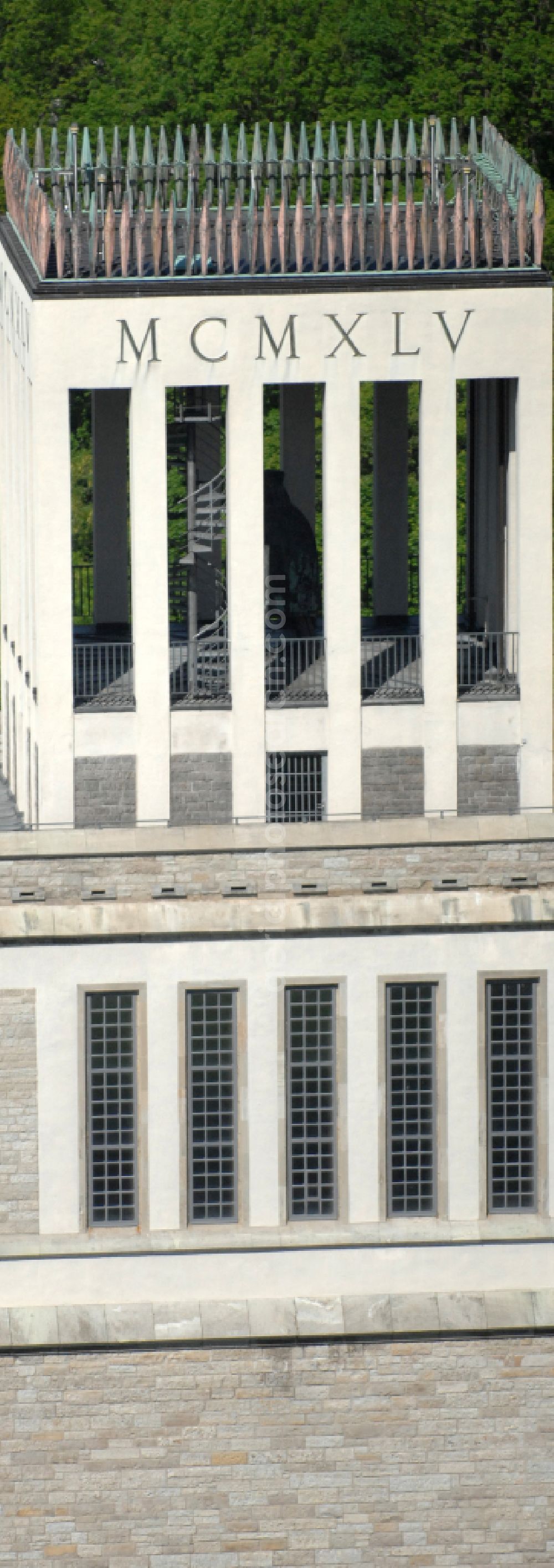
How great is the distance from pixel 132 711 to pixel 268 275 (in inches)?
345

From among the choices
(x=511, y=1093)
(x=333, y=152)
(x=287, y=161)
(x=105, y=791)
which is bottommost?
(x=511, y=1093)

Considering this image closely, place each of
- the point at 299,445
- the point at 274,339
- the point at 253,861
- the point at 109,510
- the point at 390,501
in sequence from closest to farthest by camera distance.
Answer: the point at 253,861 → the point at 274,339 → the point at 390,501 → the point at 109,510 → the point at 299,445

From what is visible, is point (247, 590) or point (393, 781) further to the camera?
point (393, 781)

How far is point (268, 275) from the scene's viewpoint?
54219mm

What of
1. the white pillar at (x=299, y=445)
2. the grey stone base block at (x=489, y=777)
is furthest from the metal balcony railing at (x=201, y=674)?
the white pillar at (x=299, y=445)

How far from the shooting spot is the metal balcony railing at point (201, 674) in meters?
56.2

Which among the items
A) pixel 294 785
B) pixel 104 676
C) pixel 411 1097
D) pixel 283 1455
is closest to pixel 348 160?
pixel 104 676

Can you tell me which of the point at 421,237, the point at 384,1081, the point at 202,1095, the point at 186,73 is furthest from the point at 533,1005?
the point at 186,73

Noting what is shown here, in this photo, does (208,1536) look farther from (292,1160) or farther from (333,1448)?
(292,1160)

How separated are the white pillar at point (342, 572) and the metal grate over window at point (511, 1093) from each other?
13.0 metres

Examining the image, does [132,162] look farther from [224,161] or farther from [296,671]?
[296,671]

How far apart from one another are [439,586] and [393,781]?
13.2 ft

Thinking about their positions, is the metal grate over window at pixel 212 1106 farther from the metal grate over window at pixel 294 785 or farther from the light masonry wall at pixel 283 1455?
the metal grate over window at pixel 294 785

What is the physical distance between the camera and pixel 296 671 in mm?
57906
